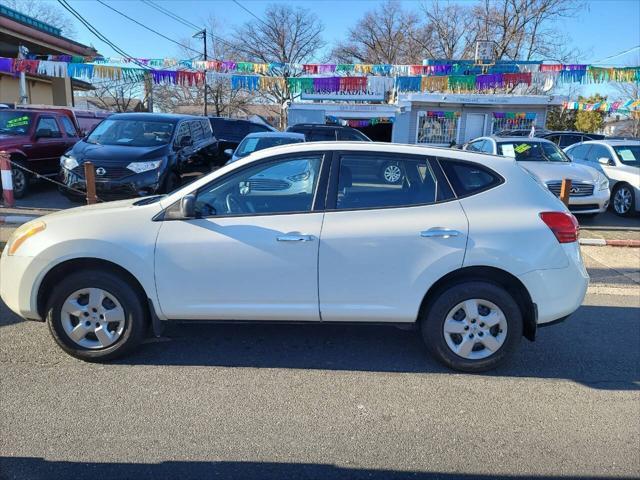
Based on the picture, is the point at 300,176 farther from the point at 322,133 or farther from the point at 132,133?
the point at 322,133

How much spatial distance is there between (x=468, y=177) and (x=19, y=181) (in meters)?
9.75

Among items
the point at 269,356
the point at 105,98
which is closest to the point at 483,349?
the point at 269,356

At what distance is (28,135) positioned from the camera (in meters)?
10.5

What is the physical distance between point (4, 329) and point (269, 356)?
241 centimetres

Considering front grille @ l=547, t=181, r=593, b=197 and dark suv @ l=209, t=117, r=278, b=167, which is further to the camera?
dark suv @ l=209, t=117, r=278, b=167

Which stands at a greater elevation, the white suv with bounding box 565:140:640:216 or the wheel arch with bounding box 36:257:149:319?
the white suv with bounding box 565:140:640:216

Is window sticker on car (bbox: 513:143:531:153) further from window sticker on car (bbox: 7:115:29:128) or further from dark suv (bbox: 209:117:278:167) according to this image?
window sticker on car (bbox: 7:115:29:128)

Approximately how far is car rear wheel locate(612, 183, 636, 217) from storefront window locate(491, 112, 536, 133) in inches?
571

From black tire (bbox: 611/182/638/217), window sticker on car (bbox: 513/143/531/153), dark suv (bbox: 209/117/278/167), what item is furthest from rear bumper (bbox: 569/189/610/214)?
dark suv (bbox: 209/117/278/167)

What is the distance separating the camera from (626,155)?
10984 millimetres

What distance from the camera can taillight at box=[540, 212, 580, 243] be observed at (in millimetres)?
3562

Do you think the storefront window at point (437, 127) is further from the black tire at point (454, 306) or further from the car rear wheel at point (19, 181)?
the black tire at point (454, 306)

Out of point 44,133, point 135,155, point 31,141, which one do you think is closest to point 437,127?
point 44,133

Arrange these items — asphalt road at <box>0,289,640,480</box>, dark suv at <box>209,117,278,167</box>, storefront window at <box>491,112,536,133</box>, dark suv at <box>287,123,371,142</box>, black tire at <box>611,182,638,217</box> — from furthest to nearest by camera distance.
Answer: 1. storefront window at <box>491,112,536,133</box>
2. dark suv at <box>209,117,278,167</box>
3. dark suv at <box>287,123,371,142</box>
4. black tire at <box>611,182,638,217</box>
5. asphalt road at <box>0,289,640,480</box>
